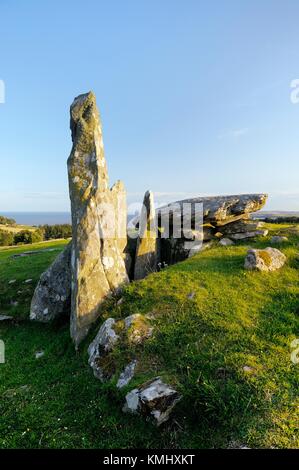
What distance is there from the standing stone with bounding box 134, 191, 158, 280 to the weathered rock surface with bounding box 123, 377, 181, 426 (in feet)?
27.5

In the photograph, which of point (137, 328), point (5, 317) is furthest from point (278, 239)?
point (5, 317)

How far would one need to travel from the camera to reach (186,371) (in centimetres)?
781

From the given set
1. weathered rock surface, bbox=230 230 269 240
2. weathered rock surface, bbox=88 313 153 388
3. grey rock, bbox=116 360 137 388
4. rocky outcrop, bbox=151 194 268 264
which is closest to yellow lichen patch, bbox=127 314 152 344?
weathered rock surface, bbox=88 313 153 388

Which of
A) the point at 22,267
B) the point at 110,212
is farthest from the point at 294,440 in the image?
the point at 22,267

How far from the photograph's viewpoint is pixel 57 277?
1377 centimetres

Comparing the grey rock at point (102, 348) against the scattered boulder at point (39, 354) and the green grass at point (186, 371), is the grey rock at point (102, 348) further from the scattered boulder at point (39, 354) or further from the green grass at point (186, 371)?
the scattered boulder at point (39, 354)

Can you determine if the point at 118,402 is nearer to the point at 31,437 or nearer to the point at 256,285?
the point at 31,437

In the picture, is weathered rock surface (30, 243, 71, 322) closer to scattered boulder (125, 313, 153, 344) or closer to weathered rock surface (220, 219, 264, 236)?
scattered boulder (125, 313, 153, 344)

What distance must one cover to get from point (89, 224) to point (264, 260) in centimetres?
834

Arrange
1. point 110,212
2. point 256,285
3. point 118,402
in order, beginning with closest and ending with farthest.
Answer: point 118,402 < point 256,285 < point 110,212

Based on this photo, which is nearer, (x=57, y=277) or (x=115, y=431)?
(x=115, y=431)

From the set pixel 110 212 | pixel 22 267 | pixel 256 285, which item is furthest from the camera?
pixel 22 267

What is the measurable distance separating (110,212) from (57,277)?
4.21 m
